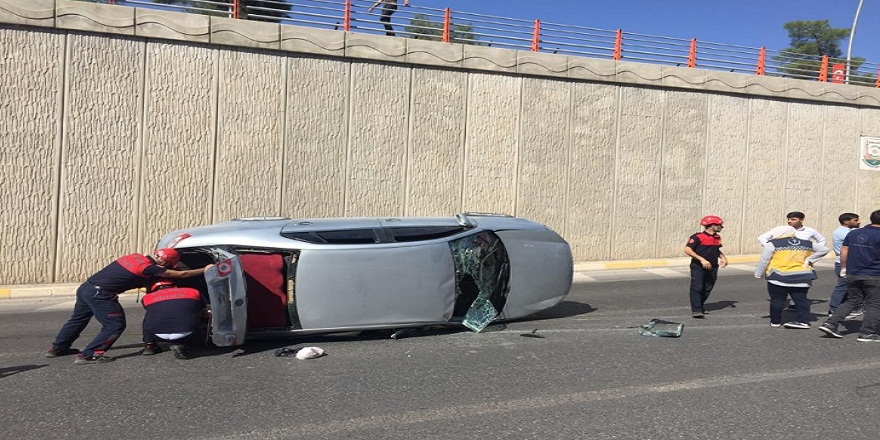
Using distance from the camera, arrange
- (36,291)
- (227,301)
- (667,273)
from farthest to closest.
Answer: (667,273) < (36,291) < (227,301)

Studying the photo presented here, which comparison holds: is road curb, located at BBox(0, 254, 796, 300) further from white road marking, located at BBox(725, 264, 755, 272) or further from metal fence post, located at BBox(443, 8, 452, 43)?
metal fence post, located at BBox(443, 8, 452, 43)

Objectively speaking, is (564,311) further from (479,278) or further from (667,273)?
(667,273)

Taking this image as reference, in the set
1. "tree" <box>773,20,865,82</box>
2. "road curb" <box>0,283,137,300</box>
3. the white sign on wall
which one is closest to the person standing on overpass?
"road curb" <box>0,283,137,300</box>

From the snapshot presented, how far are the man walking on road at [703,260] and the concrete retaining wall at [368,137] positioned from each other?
21.8 feet

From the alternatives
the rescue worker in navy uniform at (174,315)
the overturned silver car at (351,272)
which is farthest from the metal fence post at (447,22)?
the rescue worker in navy uniform at (174,315)

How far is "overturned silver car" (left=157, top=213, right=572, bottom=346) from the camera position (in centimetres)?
657

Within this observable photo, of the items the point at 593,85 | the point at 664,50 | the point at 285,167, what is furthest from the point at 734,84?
the point at 285,167

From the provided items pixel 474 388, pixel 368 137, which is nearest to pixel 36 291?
pixel 368 137

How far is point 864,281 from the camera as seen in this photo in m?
7.12

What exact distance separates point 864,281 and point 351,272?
571cm

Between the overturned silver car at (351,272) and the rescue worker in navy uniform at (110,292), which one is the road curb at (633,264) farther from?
the rescue worker in navy uniform at (110,292)

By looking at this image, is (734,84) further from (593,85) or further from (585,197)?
(585,197)

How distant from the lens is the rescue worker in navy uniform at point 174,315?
616 centimetres

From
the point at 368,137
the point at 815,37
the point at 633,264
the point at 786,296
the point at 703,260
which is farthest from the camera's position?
the point at 815,37
